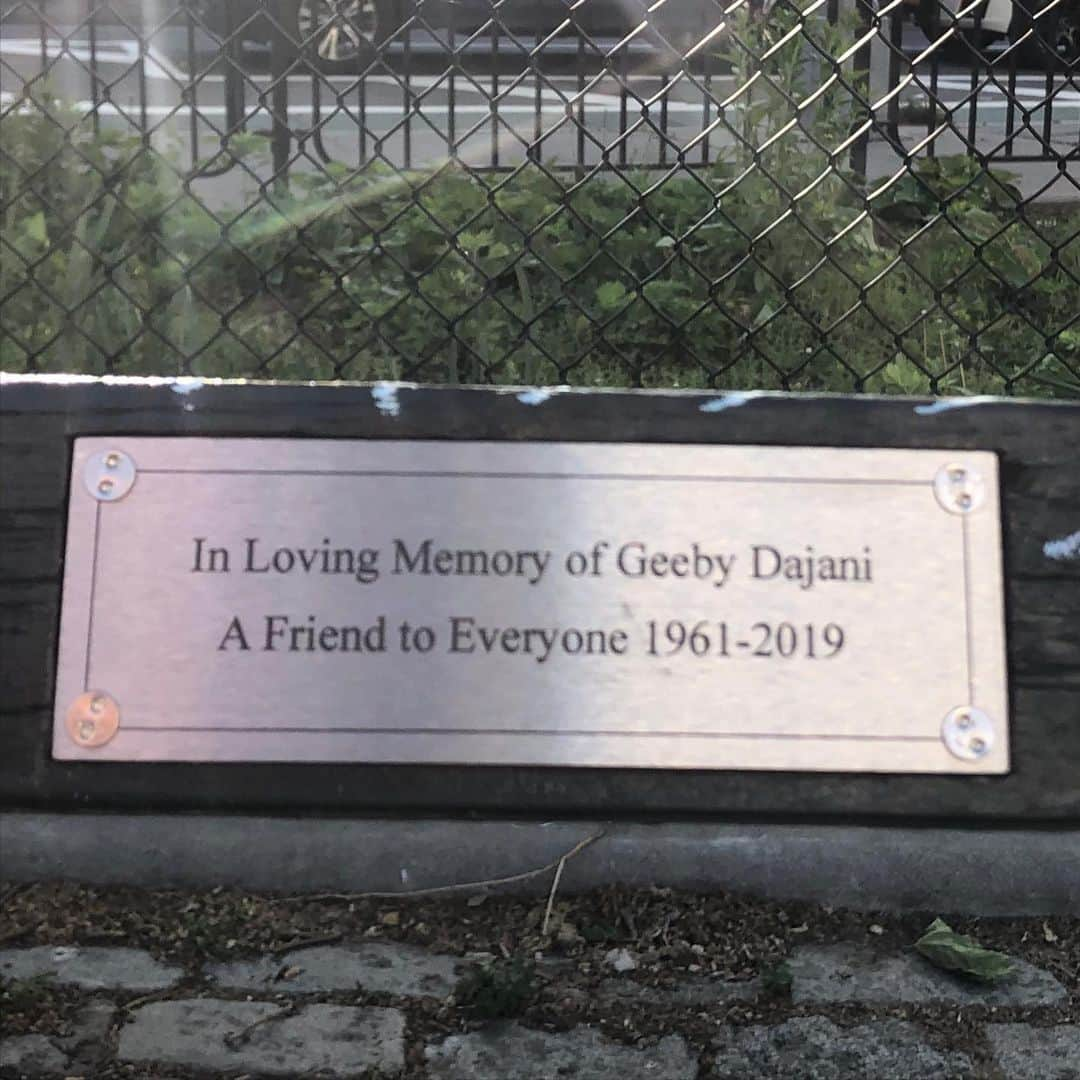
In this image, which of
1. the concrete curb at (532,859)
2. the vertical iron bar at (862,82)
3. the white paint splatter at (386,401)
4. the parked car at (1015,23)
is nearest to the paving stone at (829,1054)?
the concrete curb at (532,859)

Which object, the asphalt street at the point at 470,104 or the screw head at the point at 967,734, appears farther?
the asphalt street at the point at 470,104

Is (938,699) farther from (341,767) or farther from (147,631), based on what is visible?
(147,631)

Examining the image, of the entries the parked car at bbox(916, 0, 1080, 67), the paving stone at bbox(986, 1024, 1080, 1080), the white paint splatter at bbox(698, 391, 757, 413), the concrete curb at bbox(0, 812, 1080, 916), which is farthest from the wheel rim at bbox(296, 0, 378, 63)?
the paving stone at bbox(986, 1024, 1080, 1080)

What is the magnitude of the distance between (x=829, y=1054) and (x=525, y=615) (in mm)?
666

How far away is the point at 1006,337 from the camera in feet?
12.6

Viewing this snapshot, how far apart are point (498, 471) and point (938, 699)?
67 cm

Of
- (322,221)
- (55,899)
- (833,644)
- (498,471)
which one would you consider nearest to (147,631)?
(55,899)

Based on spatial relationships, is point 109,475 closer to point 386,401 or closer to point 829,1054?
point 386,401

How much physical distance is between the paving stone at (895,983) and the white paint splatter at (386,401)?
90cm

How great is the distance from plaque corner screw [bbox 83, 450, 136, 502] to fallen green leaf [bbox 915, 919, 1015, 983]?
1.23m

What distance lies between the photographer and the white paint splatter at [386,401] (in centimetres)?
201

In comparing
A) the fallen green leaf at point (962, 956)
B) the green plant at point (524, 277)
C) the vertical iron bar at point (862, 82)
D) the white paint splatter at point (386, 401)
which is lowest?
the fallen green leaf at point (962, 956)

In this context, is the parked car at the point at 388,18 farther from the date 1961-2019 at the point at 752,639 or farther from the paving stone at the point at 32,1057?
the paving stone at the point at 32,1057

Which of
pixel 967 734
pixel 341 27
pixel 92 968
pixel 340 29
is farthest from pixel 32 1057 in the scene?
pixel 340 29
